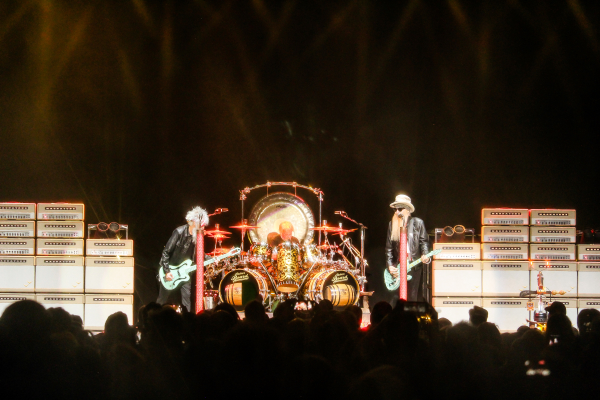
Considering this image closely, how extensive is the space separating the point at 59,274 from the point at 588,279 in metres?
8.00

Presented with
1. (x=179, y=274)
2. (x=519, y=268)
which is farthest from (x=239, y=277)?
(x=519, y=268)

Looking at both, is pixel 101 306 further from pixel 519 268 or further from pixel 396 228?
pixel 519 268

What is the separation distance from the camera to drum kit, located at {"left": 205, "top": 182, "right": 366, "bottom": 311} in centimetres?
914

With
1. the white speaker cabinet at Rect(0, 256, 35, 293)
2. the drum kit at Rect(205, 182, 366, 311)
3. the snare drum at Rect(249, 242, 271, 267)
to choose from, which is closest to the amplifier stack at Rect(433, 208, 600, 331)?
the drum kit at Rect(205, 182, 366, 311)

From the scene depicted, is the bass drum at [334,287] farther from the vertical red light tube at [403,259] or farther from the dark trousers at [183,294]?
the vertical red light tube at [403,259]

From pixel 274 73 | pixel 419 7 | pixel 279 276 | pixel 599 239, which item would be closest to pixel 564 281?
pixel 599 239

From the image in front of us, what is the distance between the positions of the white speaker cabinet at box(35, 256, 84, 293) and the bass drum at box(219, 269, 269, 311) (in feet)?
7.12

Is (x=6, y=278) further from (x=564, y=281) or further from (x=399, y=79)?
(x=564, y=281)

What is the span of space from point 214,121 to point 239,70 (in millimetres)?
1034

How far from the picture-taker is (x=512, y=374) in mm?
2996

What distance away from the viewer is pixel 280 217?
35.2ft

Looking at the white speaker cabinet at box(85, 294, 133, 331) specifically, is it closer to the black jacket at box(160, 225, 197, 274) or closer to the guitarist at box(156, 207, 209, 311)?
the guitarist at box(156, 207, 209, 311)

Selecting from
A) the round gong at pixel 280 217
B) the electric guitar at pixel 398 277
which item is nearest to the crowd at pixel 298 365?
the electric guitar at pixel 398 277

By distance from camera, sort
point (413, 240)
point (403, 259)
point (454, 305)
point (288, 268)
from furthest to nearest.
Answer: point (288, 268) → point (413, 240) → point (454, 305) → point (403, 259)
